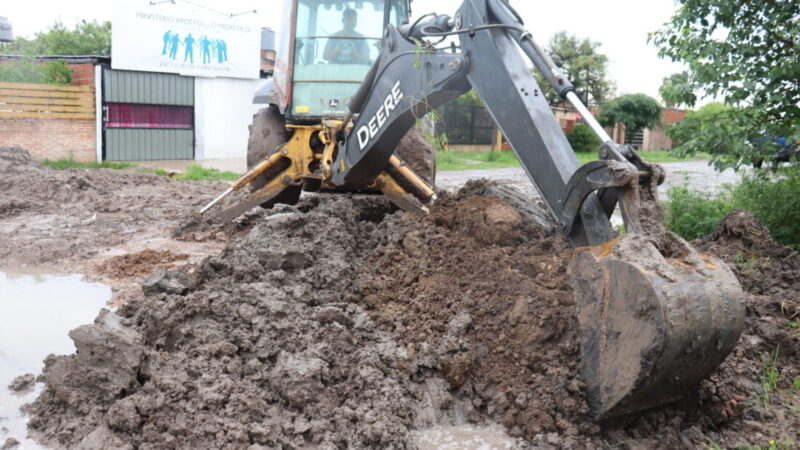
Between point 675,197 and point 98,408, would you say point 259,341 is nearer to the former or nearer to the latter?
point 98,408

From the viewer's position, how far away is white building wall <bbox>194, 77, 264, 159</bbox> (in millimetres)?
19359

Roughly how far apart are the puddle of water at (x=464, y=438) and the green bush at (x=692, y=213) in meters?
4.39

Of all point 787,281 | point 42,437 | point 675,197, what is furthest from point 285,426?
point 675,197

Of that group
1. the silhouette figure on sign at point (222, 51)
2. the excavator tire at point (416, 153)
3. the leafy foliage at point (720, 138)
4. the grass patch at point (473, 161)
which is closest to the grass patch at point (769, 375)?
the leafy foliage at point (720, 138)

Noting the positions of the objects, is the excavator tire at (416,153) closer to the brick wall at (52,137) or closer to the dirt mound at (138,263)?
the dirt mound at (138,263)

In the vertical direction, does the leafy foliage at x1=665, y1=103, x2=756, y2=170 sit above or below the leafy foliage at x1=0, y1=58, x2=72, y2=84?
above

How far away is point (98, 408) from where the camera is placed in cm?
340

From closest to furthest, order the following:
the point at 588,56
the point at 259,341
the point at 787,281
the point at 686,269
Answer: the point at 686,269, the point at 259,341, the point at 787,281, the point at 588,56

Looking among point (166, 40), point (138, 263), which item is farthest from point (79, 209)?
point (166, 40)

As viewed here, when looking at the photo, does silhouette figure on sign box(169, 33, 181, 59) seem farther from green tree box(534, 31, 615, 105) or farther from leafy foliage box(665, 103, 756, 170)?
green tree box(534, 31, 615, 105)

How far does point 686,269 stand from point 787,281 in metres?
2.70

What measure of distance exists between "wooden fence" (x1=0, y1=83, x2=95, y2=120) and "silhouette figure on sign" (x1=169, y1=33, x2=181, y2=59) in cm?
227

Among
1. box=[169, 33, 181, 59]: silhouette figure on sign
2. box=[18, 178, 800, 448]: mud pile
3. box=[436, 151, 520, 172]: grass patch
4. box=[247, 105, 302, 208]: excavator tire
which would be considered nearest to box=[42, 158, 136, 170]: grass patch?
box=[169, 33, 181, 59]: silhouette figure on sign

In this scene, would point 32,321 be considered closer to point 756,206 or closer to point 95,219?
point 95,219
